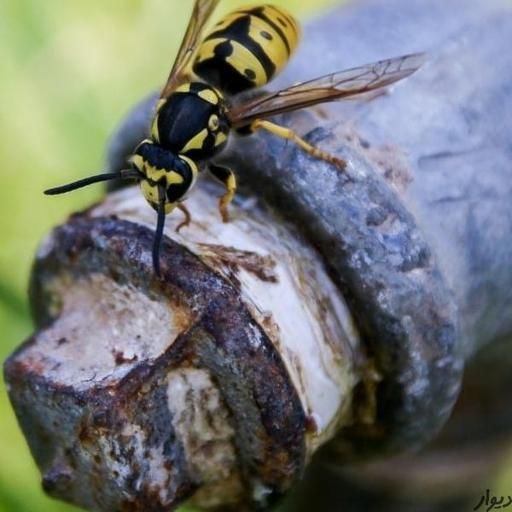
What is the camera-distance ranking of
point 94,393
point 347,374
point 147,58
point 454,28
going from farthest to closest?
point 147,58 → point 454,28 → point 347,374 → point 94,393

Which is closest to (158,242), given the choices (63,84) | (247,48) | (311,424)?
(311,424)

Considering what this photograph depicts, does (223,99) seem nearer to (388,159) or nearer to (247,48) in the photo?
(247,48)

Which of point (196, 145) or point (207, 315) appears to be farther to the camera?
point (196, 145)

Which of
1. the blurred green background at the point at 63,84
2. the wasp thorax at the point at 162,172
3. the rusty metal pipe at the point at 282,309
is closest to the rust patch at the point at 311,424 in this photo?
the rusty metal pipe at the point at 282,309

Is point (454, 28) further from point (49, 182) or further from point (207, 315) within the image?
point (49, 182)

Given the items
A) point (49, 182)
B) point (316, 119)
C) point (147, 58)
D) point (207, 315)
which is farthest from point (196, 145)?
point (147, 58)

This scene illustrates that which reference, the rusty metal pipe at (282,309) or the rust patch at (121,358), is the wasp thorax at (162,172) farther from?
the rust patch at (121,358)

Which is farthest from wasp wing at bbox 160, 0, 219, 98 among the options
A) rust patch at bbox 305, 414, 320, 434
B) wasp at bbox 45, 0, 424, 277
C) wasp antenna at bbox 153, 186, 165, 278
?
rust patch at bbox 305, 414, 320, 434
